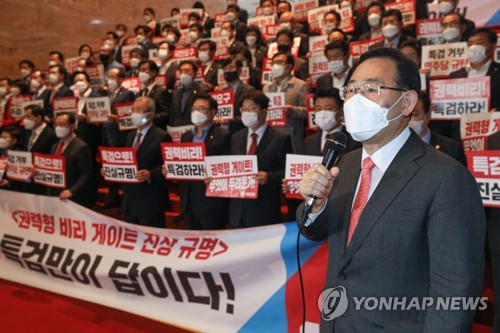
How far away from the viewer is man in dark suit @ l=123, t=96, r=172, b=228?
14.0ft

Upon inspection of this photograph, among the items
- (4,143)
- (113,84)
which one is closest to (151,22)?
(113,84)

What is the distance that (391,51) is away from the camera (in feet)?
4.64

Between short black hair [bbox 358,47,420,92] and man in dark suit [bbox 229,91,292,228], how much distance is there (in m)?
2.23

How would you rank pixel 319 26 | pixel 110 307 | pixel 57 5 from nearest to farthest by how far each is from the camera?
pixel 110 307 < pixel 319 26 < pixel 57 5

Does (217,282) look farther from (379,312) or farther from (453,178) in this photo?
(453,178)

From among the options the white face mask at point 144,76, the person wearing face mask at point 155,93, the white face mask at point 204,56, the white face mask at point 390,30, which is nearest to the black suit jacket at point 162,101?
the person wearing face mask at point 155,93

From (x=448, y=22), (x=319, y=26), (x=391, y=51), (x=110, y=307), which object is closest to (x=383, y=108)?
(x=391, y=51)

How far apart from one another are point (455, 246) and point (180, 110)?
15.8 feet

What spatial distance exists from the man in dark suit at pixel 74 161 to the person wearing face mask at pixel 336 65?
9.29 ft

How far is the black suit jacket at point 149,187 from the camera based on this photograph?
4273 millimetres

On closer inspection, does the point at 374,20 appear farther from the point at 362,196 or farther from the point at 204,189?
the point at 362,196

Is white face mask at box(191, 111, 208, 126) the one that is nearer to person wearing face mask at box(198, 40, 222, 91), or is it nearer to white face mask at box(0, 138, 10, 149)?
white face mask at box(0, 138, 10, 149)

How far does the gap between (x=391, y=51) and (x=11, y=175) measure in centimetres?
446

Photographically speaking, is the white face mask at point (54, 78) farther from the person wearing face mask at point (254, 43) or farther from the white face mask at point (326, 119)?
the white face mask at point (326, 119)
